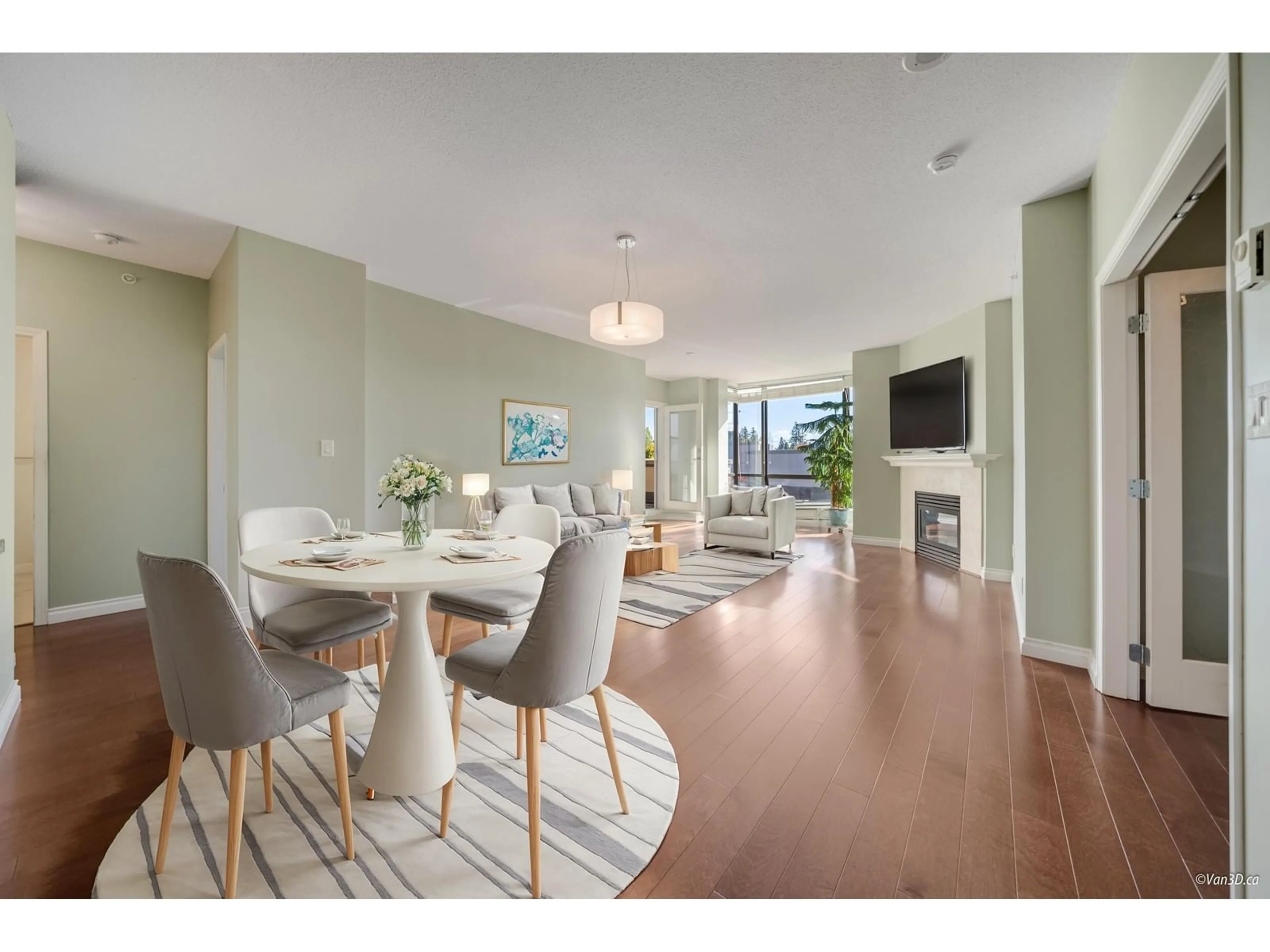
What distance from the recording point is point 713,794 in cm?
171

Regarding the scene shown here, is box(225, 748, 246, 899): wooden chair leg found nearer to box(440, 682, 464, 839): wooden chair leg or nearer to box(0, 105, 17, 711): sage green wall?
box(440, 682, 464, 839): wooden chair leg

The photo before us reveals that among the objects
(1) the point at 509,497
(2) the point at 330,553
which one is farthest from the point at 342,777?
(1) the point at 509,497

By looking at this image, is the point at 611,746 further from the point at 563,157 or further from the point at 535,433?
the point at 535,433

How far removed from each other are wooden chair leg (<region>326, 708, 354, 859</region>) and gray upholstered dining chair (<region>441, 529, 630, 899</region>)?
0.78 ft

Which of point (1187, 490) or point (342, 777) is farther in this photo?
point (1187, 490)

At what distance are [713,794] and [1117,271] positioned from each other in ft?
8.85

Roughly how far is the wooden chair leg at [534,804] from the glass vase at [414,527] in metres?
0.91

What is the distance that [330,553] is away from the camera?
1.77 metres

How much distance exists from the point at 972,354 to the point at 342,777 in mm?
6063

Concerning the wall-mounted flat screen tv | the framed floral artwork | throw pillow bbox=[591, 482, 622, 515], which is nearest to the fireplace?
the wall-mounted flat screen tv

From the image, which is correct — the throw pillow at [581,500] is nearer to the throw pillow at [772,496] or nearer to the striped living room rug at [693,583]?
the striped living room rug at [693,583]

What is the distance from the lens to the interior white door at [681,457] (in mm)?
9211
